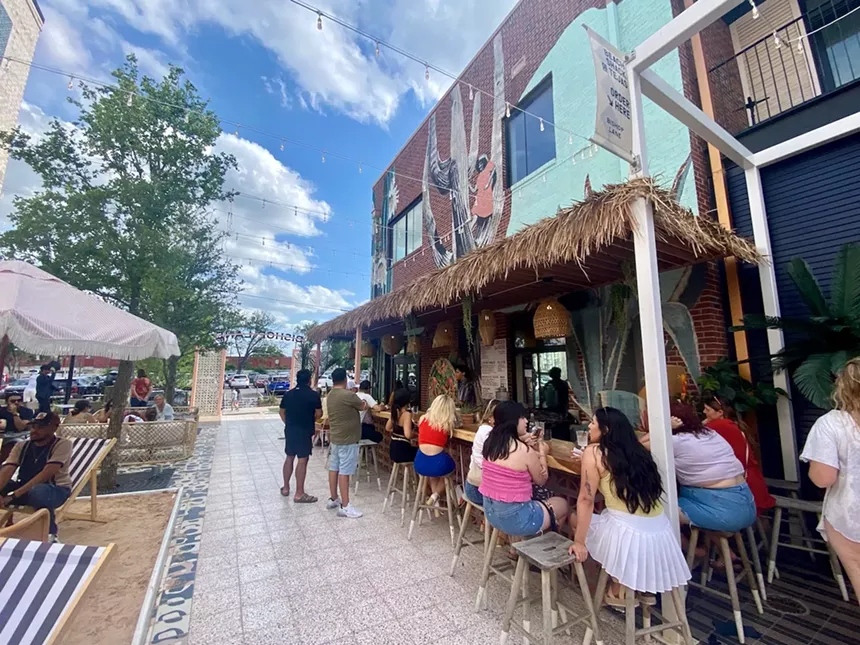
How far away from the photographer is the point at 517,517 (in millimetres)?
2393

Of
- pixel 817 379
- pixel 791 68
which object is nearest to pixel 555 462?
pixel 817 379

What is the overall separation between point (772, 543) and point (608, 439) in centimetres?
208

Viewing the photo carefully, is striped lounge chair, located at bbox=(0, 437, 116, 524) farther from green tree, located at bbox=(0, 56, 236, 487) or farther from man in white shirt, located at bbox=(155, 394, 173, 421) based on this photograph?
man in white shirt, located at bbox=(155, 394, 173, 421)

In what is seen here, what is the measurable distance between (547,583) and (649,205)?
7.99ft

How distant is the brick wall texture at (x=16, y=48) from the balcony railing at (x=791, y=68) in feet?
56.4

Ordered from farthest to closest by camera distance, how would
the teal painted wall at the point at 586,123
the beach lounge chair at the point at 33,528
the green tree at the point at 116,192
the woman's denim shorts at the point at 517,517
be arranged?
the green tree at the point at 116,192 < the teal painted wall at the point at 586,123 < the woman's denim shorts at the point at 517,517 < the beach lounge chair at the point at 33,528

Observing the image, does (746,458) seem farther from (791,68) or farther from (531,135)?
(531,135)

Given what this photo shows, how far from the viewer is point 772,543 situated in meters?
2.94

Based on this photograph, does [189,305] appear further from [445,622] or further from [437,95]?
[445,622]

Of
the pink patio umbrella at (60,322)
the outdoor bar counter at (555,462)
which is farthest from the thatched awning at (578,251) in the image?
the pink patio umbrella at (60,322)

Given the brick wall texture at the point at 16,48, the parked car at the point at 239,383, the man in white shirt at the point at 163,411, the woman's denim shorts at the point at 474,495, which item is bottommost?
Result: the woman's denim shorts at the point at 474,495

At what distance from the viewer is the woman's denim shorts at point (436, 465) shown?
3586 millimetres

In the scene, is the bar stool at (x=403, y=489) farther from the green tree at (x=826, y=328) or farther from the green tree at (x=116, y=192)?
the green tree at (x=116, y=192)

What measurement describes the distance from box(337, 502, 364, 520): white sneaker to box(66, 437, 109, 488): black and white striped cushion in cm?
262
